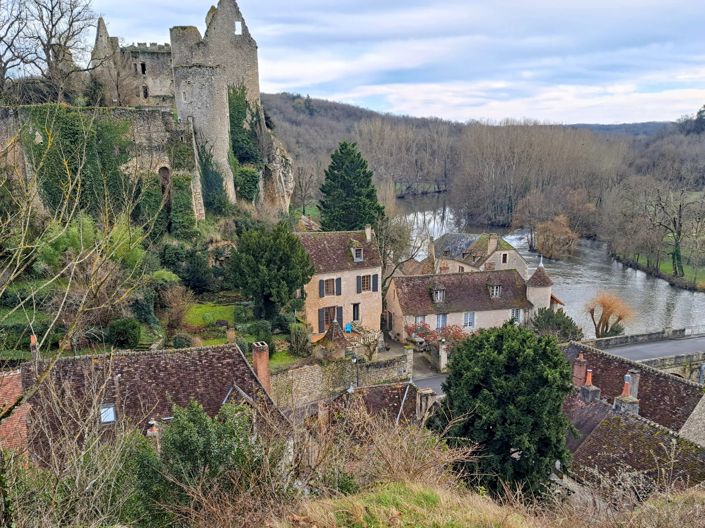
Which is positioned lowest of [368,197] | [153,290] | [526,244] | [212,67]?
[526,244]

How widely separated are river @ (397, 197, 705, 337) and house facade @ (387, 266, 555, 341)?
21.7 feet

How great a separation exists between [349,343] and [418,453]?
13251 mm

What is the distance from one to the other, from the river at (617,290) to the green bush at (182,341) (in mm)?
24259

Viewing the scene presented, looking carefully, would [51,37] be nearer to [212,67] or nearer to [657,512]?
[212,67]

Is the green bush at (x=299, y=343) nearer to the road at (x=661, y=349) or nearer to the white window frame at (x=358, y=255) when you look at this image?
the white window frame at (x=358, y=255)

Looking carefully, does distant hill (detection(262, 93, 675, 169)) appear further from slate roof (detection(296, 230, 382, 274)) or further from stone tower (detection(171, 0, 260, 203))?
slate roof (detection(296, 230, 382, 274))

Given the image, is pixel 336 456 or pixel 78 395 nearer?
pixel 336 456

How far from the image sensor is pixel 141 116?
27.9 meters

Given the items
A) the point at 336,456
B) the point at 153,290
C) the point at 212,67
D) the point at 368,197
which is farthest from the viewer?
the point at 368,197

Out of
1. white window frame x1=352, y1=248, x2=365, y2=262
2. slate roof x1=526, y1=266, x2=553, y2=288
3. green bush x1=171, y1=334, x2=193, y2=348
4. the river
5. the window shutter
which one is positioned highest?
white window frame x1=352, y1=248, x2=365, y2=262

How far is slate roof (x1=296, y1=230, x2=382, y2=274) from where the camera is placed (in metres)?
27.3

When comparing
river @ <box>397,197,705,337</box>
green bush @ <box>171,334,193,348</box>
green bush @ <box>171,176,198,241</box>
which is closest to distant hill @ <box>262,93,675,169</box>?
river @ <box>397,197,705,337</box>

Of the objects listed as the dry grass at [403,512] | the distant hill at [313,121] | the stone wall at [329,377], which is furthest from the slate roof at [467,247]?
the distant hill at [313,121]

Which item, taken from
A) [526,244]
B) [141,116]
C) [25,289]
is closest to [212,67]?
[141,116]
